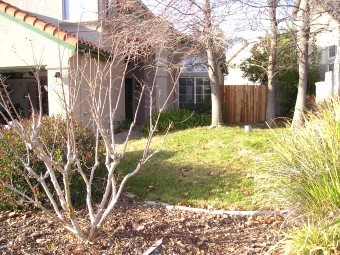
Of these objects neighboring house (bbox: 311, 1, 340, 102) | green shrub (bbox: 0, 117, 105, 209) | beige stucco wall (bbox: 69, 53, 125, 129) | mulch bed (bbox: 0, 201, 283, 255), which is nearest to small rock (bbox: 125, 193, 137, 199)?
Answer: green shrub (bbox: 0, 117, 105, 209)

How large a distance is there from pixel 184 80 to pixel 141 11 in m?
6.61

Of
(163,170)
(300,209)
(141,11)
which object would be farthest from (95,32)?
(300,209)

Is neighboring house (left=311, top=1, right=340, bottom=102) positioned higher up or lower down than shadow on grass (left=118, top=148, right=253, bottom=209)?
higher up

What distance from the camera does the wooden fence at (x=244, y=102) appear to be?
16516mm

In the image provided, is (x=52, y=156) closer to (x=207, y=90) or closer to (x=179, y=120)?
(x=179, y=120)

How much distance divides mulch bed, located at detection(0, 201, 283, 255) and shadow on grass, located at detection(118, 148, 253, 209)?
2.28ft

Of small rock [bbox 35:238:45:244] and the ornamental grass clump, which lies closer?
the ornamental grass clump

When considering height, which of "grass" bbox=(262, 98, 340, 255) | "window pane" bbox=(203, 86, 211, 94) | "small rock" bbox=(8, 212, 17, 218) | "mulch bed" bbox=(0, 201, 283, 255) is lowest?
"mulch bed" bbox=(0, 201, 283, 255)

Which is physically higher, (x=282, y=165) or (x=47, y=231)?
(x=282, y=165)

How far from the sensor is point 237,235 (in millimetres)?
4543

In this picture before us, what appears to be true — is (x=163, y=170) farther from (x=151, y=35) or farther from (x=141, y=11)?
(x=141, y=11)

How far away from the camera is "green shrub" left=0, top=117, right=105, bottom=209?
4945 millimetres

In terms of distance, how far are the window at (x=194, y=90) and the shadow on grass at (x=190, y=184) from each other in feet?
30.8

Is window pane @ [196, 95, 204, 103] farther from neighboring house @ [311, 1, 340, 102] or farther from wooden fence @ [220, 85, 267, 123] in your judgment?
neighboring house @ [311, 1, 340, 102]
